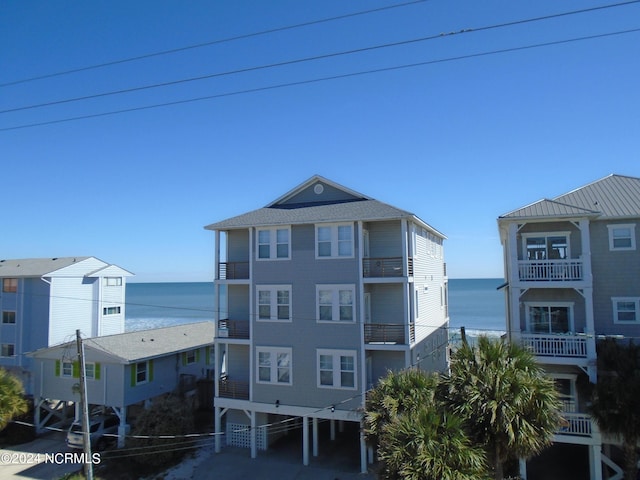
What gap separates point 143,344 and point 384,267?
51.0 ft

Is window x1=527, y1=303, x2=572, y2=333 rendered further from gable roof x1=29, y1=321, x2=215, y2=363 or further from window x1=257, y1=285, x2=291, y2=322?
gable roof x1=29, y1=321, x2=215, y2=363

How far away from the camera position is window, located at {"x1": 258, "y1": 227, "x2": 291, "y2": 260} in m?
21.3

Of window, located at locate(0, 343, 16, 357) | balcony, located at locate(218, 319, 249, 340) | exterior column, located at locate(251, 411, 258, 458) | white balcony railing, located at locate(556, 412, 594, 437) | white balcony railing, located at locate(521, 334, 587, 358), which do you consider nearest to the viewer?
white balcony railing, located at locate(556, 412, 594, 437)

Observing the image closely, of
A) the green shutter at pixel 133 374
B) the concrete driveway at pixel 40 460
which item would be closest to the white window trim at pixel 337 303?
the green shutter at pixel 133 374

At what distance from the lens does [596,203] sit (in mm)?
18766

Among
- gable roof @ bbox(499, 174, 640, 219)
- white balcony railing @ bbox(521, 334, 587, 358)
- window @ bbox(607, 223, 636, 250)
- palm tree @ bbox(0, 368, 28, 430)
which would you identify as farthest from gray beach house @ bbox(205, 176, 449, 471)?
palm tree @ bbox(0, 368, 28, 430)

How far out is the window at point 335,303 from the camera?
781 inches

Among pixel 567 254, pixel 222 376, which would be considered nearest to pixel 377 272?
pixel 567 254

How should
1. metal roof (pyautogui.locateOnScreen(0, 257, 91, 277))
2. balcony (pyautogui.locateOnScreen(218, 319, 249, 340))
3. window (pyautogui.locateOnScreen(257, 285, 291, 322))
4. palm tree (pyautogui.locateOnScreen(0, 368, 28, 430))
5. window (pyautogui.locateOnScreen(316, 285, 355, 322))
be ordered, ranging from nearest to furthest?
window (pyautogui.locateOnScreen(316, 285, 355, 322)) → window (pyautogui.locateOnScreen(257, 285, 291, 322)) → palm tree (pyautogui.locateOnScreen(0, 368, 28, 430)) → balcony (pyautogui.locateOnScreen(218, 319, 249, 340)) → metal roof (pyautogui.locateOnScreen(0, 257, 91, 277))

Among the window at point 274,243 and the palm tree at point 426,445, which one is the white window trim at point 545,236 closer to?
the palm tree at point 426,445

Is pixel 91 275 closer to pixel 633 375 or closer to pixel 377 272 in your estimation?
pixel 377 272

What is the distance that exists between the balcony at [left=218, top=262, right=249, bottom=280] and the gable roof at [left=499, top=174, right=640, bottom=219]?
1219 cm

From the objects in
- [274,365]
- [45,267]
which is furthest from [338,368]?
[45,267]

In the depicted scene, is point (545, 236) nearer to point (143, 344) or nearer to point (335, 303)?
point (335, 303)
